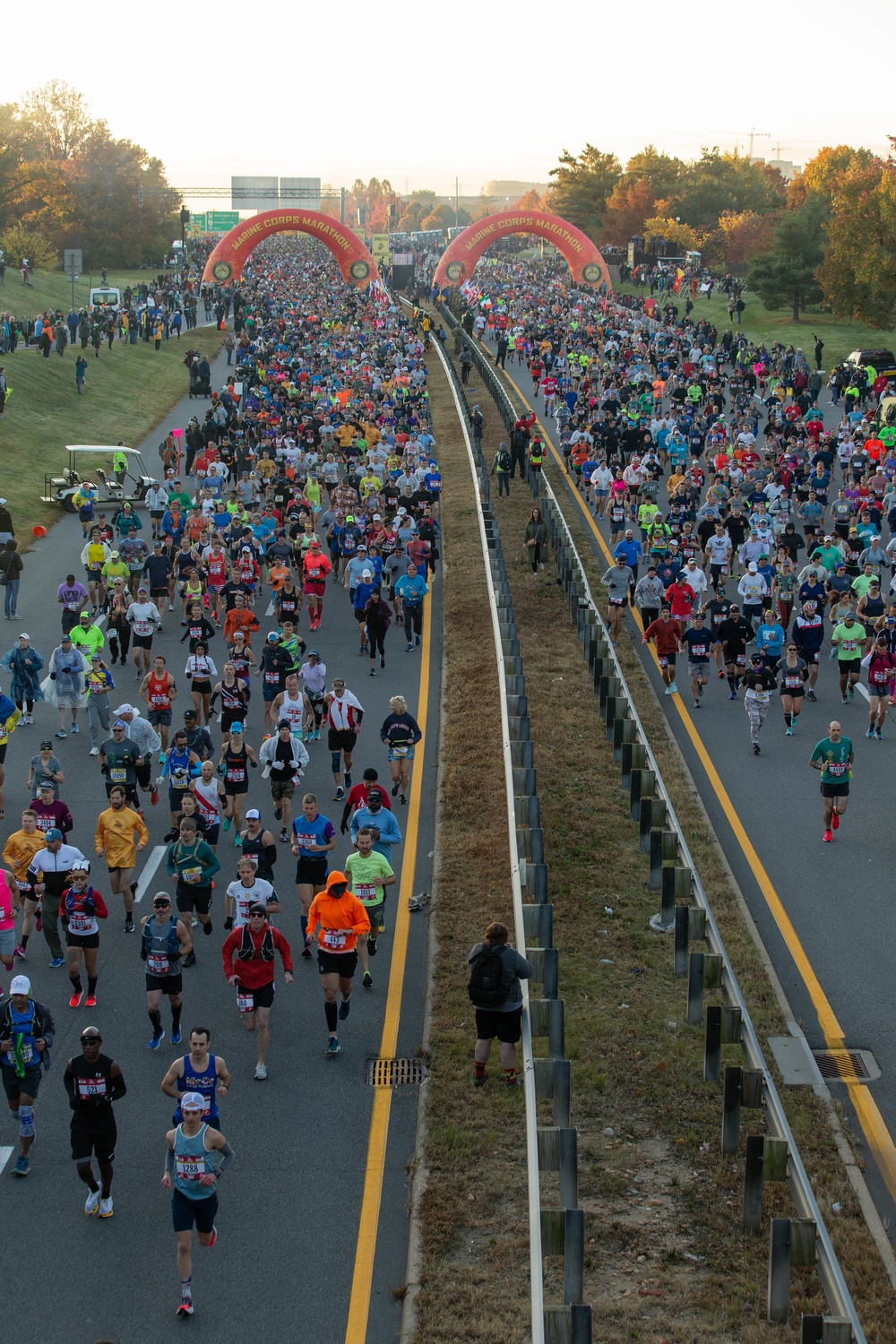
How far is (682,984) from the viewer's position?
39.9 feet

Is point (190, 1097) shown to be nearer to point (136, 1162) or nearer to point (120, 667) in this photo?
point (136, 1162)

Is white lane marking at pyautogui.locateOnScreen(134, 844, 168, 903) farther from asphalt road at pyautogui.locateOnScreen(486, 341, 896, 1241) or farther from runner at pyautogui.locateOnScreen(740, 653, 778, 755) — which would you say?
runner at pyautogui.locateOnScreen(740, 653, 778, 755)

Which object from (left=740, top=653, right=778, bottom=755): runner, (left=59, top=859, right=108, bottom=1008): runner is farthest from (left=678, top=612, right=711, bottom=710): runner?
(left=59, top=859, right=108, bottom=1008): runner

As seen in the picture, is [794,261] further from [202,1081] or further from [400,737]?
[202,1081]

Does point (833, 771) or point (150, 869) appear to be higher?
point (833, 771)

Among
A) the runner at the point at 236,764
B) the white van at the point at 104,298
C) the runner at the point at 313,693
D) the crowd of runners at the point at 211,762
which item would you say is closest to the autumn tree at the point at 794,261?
the white van at the point at 104,298

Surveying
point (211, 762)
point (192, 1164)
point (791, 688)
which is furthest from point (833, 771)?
point (192, 1164)

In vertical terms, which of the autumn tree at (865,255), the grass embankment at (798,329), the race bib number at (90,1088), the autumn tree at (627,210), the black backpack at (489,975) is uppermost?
the autumn tree at (627,210)

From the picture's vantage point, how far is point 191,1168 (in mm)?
8391

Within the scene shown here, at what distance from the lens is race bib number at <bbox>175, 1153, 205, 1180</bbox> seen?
330 inches

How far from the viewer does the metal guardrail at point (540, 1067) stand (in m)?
7.14

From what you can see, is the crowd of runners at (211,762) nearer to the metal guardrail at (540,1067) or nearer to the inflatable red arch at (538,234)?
the metal guardrail at (540,1067)

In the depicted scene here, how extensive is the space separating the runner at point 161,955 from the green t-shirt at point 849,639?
11.7 meters

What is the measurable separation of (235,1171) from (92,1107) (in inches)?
46.4
